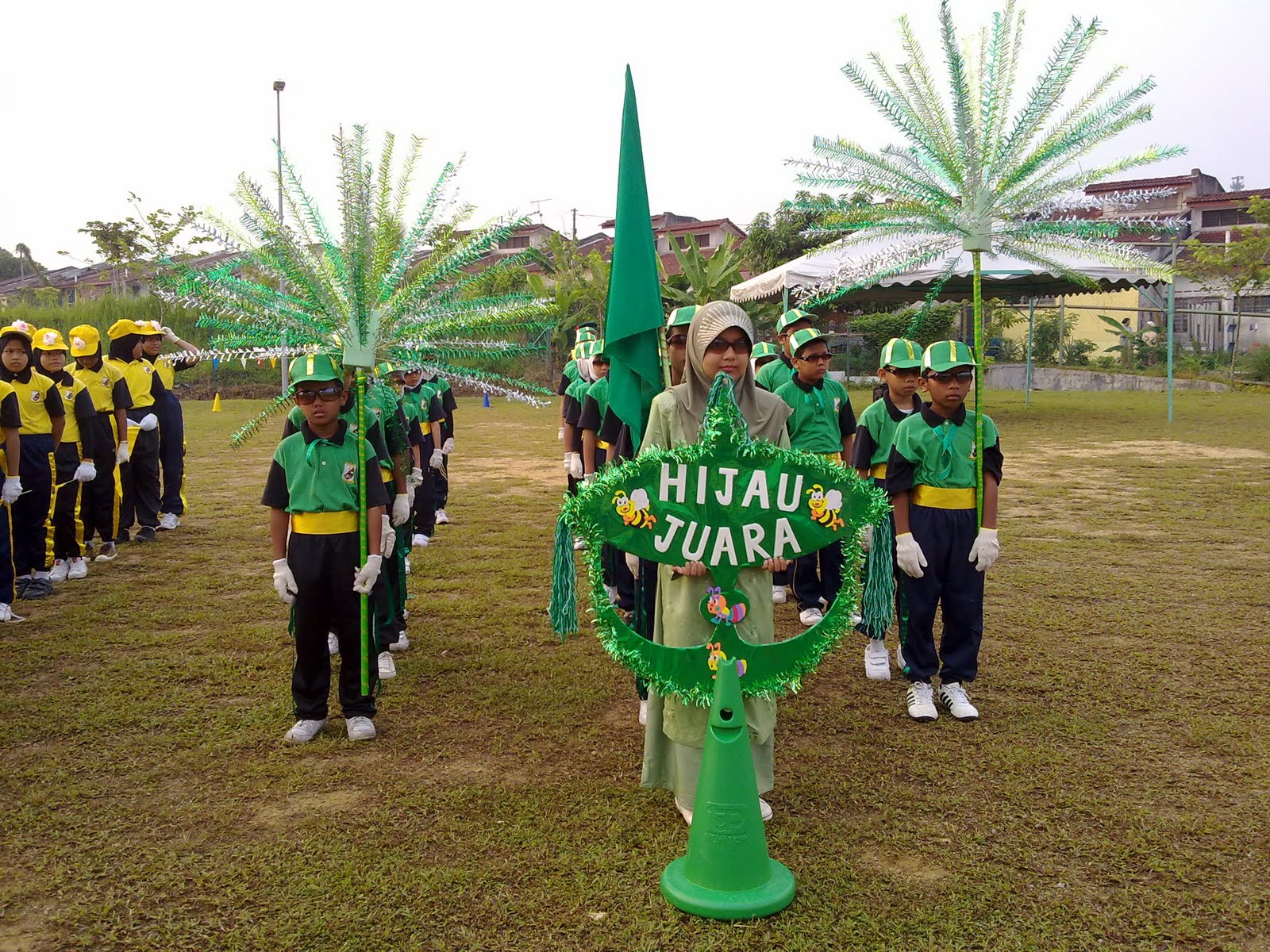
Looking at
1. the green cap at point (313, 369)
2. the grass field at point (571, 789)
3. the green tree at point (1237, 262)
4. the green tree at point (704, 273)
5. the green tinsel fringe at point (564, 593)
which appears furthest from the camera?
the green tree at point (1237, 262)

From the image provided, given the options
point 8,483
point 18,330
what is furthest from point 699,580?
point 18,330

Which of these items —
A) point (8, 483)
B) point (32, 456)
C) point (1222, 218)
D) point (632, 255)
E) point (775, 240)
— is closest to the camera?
point (632, 255)

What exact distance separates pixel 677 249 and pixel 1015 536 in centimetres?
1665

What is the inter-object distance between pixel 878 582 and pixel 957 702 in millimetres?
1179

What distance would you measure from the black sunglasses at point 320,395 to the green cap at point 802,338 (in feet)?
9.56

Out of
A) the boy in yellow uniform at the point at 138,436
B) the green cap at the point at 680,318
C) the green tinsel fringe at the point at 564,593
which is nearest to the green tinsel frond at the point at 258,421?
the green tinsel fringe at the point at 564,593

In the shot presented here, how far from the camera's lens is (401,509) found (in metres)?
5.21

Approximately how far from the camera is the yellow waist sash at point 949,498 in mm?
4844

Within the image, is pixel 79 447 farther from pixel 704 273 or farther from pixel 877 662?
pixel 704 273

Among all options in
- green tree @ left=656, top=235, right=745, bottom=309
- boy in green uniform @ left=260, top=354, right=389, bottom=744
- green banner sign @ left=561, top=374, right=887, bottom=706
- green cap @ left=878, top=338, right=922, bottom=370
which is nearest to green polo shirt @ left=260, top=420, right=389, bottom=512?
boy in green uniform @ left=260, top=354, right=389, bottom=744

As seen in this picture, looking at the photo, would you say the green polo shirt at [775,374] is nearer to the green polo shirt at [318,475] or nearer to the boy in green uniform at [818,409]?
the boy in green uniform at [818,409]

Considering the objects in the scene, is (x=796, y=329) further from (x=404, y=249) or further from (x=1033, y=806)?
(x=1033, y=806)

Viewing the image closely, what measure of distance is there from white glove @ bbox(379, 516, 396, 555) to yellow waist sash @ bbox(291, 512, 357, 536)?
0.52 feet

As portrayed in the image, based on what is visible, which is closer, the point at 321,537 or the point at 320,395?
the point at 320,395
